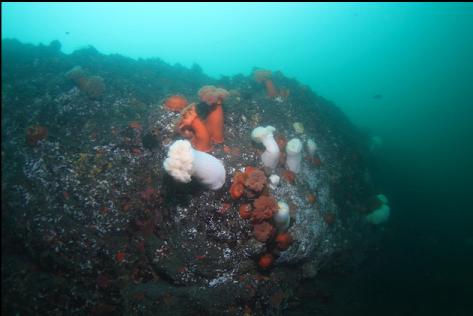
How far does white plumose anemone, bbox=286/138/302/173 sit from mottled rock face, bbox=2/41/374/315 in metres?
0.43

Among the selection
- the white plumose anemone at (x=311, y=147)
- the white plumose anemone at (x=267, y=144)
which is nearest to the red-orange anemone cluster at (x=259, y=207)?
the white plumose anemone at (x=267, y=144)

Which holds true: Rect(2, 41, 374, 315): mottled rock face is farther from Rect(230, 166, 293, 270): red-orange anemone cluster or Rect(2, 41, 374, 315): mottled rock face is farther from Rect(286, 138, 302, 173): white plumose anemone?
Rect(286, 138, 302, 173): white plumose anemone

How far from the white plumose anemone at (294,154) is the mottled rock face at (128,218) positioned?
1.42ft

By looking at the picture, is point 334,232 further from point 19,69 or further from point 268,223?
point 19,69

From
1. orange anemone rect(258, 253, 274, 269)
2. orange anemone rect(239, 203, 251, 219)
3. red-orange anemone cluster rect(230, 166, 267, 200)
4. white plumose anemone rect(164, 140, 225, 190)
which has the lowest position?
orange anemone rect(258, 253, 274, 269)

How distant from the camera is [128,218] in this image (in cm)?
603

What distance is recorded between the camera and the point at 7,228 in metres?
4.79

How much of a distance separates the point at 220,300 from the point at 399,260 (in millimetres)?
10325

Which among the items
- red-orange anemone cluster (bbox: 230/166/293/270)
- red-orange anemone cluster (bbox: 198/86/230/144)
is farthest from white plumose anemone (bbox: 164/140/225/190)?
red-orange anemone cluster (bbox: 198/86/230/144)

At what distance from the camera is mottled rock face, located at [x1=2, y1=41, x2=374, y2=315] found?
17.7 feet

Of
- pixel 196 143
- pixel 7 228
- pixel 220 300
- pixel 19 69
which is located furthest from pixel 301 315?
pixel 19 69

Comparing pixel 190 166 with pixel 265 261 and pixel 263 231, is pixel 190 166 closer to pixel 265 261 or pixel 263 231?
pixel 263 231

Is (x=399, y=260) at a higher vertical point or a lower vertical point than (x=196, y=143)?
lower

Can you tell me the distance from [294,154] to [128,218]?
4492mm
